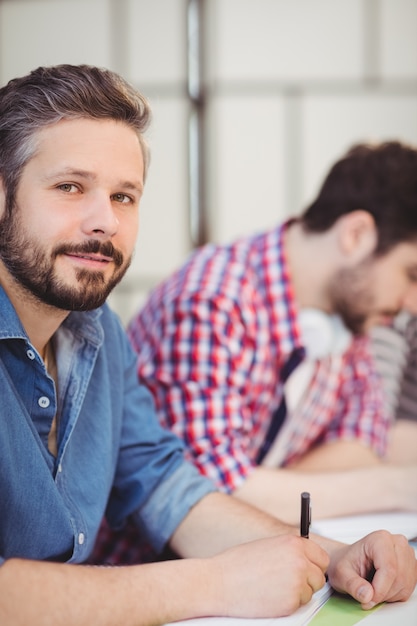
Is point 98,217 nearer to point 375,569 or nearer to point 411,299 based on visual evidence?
point 375,569

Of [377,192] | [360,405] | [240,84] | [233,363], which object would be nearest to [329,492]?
[233,363]

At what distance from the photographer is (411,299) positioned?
188 centimetres

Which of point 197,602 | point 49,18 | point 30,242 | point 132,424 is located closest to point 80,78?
point 30,242

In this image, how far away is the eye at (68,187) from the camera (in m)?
1.00

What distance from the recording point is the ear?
70.6 inches

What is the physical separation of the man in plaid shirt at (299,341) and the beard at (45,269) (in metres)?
0.53

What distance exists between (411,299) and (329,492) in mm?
584

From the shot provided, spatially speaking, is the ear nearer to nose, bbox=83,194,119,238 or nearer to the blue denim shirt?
the blue denim shirt

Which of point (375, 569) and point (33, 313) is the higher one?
point (33, 313)

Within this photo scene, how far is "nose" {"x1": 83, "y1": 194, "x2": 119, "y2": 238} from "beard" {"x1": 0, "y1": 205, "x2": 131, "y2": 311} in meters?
0.01

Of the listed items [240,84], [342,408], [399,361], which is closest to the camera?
[342,408]

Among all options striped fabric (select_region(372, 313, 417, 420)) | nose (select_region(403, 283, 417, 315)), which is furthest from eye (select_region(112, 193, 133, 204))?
striped fabric (select_region(372, 313, 417, 420))

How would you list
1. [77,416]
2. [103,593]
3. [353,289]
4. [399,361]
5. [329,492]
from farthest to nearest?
[399,361] → [353,289] → [329,492] → [77,416] → [103,593]

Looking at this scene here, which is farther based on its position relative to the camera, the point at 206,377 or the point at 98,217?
the point at 206,377
